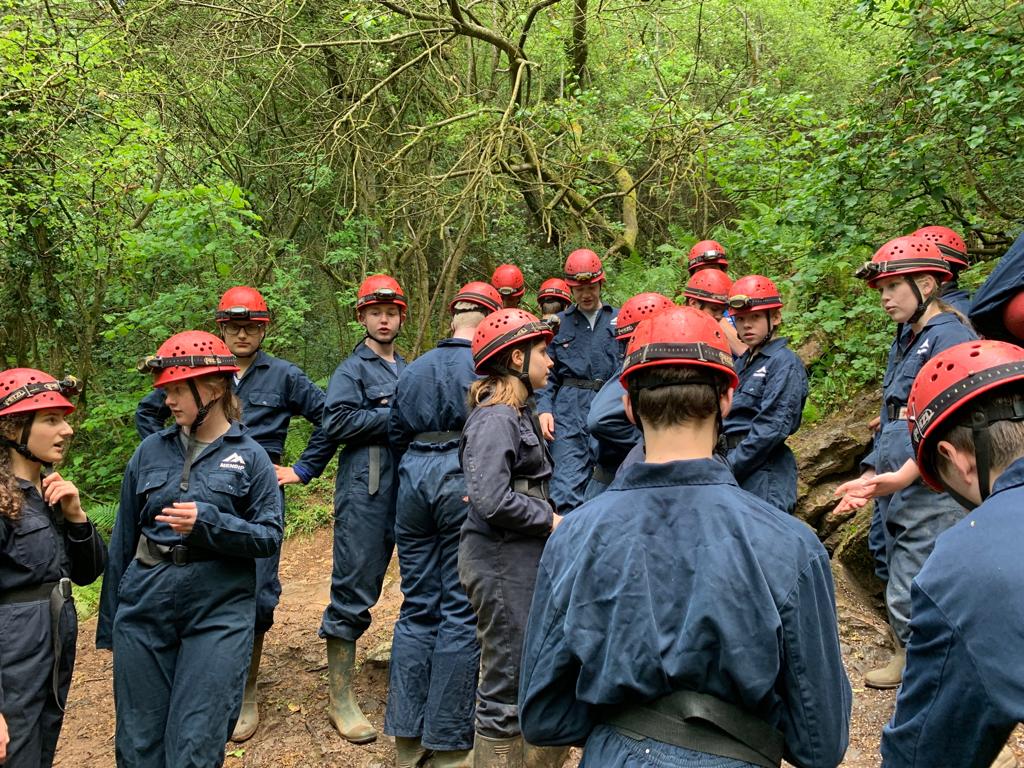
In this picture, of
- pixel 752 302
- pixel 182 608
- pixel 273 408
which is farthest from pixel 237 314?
pixel 752 302

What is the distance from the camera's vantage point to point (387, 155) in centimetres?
1127

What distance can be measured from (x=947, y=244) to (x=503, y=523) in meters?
3.31


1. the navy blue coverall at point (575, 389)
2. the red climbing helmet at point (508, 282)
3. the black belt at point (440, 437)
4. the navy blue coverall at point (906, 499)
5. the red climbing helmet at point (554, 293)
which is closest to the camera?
the navy blue coverall at point (906, 499)

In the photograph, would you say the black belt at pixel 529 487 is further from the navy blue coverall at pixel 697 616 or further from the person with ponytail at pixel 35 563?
the person with ponytail at pixel 35 563

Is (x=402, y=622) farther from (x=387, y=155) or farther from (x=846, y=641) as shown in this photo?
(x=387, y=155)

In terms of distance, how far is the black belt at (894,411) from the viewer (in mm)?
4375

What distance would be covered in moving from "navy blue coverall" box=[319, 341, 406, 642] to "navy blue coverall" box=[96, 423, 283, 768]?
1369mm

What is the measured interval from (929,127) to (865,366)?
2.48 metres

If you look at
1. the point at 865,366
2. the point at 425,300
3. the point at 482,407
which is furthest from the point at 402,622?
the point at 425,300

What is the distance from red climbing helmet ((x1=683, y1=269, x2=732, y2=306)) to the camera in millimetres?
6215

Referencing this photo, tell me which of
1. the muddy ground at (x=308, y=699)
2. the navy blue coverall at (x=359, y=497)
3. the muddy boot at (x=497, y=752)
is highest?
the navy blue coverall at (x=359, y=497)

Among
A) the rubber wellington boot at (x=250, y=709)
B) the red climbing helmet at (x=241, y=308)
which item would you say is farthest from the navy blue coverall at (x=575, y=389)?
the rubber wellington boot at (x=250, y=709)

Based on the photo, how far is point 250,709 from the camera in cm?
504

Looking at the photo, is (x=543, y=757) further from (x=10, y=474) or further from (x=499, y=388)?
(x=10, y=474)
